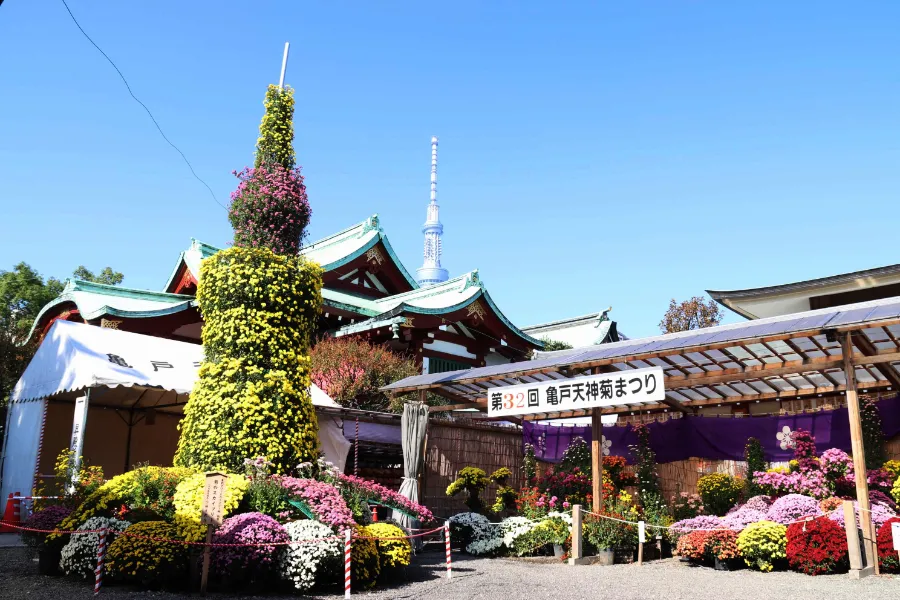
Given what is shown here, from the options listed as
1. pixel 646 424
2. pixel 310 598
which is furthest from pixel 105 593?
pixel 646 424

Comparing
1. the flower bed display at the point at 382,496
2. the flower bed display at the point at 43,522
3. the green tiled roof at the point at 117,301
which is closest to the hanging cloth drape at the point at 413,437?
the flower bed display at the point at 382,496

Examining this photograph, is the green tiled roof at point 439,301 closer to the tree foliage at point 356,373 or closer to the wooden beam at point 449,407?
the tree foliage at point 356,373

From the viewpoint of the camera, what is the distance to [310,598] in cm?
820

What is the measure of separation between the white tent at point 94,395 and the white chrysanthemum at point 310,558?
5.24 meters

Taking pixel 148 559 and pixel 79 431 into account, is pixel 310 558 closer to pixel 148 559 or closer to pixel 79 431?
pixel 148 559

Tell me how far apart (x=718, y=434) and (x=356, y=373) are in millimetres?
8180

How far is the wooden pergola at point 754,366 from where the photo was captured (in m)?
10.1

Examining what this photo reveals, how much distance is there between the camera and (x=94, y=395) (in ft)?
51.6

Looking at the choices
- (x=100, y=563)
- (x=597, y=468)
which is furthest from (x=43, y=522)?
(x=597, y=468)

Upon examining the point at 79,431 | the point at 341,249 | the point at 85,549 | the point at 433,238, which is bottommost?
the point at 85,549

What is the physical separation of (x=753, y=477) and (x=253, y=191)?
10.3m

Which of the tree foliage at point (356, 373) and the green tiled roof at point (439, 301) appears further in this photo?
the green tiled roof at point (439, 301)

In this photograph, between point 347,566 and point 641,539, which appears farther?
point 641,539

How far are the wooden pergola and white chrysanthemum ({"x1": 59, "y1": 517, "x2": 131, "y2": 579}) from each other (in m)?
6.80
